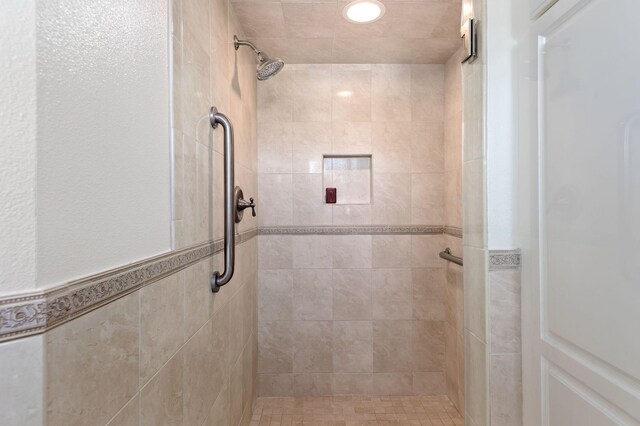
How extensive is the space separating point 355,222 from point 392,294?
1.96 ft

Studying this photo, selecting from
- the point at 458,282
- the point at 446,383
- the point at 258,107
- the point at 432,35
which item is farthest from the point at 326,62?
the point at 446,383

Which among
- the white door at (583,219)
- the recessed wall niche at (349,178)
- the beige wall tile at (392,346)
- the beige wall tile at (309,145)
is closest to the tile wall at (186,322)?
the beige wall tile at (309,145)

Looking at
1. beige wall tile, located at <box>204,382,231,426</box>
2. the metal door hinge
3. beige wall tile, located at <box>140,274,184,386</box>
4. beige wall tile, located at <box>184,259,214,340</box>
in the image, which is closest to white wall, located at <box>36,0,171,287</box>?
beige wall tile, located at <box>140,274,184,386</box>

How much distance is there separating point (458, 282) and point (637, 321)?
160 cm

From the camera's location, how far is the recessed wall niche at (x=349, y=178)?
8.59 ft

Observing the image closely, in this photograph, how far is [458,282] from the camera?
88.7 inches

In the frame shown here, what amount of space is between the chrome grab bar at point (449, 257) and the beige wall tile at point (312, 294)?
2.67 ft

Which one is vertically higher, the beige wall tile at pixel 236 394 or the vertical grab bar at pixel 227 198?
the vertical grab bar at pixel 227 198

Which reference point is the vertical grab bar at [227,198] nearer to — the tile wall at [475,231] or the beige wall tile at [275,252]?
the tile wall at [475,231]

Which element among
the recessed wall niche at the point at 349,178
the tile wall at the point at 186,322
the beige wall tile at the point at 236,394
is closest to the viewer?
the tile wall at the point at 186,322

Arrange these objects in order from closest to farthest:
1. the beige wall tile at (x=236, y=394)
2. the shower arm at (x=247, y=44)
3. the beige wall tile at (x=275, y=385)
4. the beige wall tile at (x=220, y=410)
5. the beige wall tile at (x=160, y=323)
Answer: the beige wall tile at (x=160, y=323) → the beige wall tile at (x=220, y=410) → the beige wall tile at (x=236, y=394) → the shower arm at (x=247, y=44) → the beige wall tile at (x=275, y=385)

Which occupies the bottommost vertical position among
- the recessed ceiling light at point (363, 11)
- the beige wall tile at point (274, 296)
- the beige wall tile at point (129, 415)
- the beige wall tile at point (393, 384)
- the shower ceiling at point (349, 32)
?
the beige wall tile at point (393, 384)

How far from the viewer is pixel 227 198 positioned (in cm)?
A: 139

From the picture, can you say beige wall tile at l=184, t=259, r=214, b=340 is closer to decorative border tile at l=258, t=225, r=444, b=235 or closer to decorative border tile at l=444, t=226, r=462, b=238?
decorative border tile at l=258, t=225, r=444, b=235
